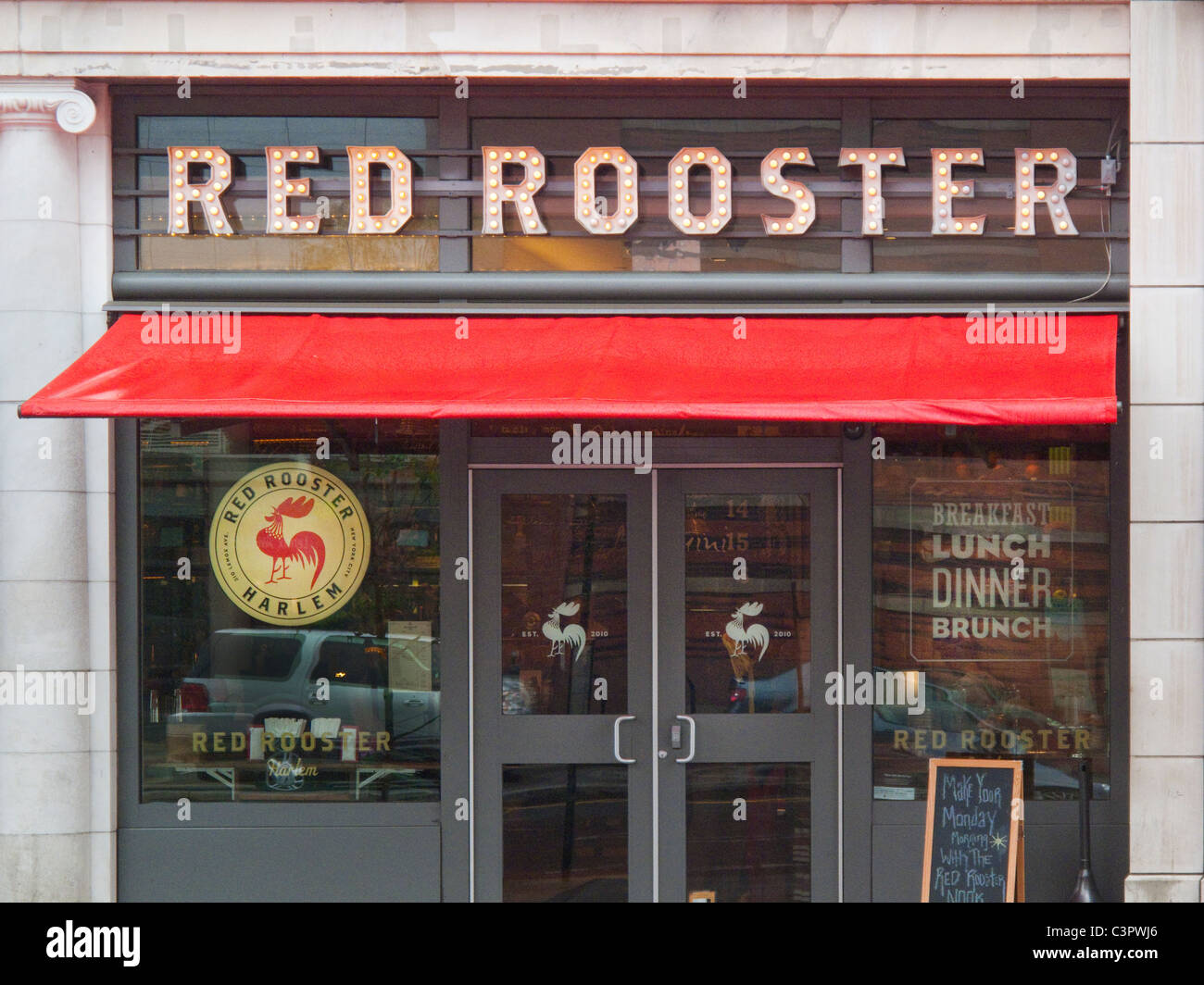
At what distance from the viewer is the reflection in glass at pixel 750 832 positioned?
21.4 ft

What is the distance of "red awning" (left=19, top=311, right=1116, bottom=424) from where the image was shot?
5.41 metres

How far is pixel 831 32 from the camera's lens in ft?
20.7

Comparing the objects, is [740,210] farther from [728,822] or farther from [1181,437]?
[728,822]

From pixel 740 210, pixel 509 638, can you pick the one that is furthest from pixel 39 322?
pixel 740 210

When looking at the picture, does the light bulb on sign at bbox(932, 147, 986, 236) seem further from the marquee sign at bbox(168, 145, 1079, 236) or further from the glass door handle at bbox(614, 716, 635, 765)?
the glass door handle at bbox(614, 716, 635, 765)

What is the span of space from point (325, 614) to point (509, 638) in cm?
103

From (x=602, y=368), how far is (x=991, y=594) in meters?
2.58

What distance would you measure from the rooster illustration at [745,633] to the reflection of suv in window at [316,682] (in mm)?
1653

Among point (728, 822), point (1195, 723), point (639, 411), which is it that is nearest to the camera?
point (639, 411)

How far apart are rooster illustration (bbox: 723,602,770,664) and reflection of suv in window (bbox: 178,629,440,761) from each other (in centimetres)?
165

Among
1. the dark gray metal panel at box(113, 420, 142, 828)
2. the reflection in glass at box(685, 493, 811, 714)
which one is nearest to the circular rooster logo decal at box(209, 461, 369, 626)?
the dark gray metal panel at box(113, 420, 142, 828)

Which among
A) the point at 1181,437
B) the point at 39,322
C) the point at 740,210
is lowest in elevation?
the point at 1181,437

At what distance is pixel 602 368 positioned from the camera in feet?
19.2

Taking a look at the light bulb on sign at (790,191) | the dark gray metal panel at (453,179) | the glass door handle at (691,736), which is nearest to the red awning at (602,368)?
the dark gray metal panel at (453,179)
